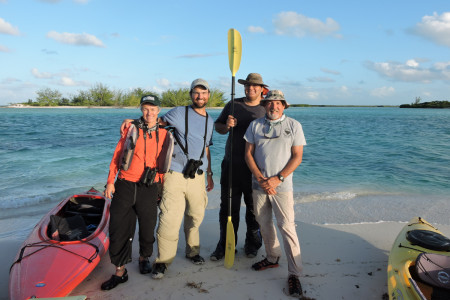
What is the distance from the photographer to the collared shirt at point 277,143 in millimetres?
2930

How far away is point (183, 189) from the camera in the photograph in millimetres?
3201

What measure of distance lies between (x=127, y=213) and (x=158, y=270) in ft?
2.26

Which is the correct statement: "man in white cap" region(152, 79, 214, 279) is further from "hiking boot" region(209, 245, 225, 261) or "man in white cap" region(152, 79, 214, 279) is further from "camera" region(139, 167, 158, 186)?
"hiking boot" region(209, 245, 225, 261)

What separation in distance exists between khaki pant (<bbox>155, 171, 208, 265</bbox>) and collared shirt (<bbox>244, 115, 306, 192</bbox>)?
2.43ft

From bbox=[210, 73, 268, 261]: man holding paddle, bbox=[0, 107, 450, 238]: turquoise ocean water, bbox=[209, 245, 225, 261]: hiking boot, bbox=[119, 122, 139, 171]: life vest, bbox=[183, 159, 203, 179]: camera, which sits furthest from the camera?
bbox=[0, 107, 450, 238]: turquoise ocean water

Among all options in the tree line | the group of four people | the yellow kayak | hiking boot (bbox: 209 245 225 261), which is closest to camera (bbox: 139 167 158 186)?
the group of four people

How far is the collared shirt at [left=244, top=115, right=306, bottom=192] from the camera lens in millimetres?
2930

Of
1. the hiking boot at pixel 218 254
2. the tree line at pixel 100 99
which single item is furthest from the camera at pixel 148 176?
the tree line at pixel 100 99

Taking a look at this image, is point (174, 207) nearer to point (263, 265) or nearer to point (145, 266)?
point (145, 266)

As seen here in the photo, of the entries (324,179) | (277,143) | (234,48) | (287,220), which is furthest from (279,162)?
(324,179)

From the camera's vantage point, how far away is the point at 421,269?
8.68 ft

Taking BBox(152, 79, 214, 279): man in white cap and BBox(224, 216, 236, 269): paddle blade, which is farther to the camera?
BBox(224, 216, 236, 269): paddle blade

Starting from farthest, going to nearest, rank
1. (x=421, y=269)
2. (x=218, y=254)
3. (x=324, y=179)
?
(x=324, y=179)
(x=218, y=254)
(x=421, y=269)

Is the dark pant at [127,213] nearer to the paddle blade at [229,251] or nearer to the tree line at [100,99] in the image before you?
the paddle blade at [229,251]
